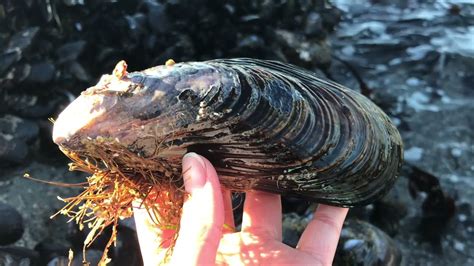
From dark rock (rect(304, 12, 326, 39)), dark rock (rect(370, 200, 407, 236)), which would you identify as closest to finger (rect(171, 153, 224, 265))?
dark rock (rect(370, 200, 407, 236))

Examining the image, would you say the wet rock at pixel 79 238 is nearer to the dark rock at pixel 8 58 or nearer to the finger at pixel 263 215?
the finger at pixel 263 215

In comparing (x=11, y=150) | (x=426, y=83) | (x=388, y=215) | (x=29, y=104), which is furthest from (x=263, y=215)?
(x=426, y=83)

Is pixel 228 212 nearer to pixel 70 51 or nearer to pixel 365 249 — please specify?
pixel 365 249

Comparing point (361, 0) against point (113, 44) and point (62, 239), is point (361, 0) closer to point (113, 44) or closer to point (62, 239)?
point (113, 44)

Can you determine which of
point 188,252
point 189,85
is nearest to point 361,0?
point 189,85

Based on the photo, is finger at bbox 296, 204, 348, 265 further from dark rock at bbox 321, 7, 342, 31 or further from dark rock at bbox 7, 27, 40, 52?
dark rock at bbox 321, 7, 342, 31

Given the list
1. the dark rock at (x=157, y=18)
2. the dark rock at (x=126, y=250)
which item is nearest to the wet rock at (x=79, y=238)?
the dark rock at (x=126, y=250)
